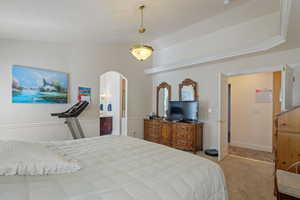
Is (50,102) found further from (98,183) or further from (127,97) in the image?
(98,183)

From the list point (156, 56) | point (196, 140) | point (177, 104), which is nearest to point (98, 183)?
point (196, 140)

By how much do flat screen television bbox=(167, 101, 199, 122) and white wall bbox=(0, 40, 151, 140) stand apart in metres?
1.18

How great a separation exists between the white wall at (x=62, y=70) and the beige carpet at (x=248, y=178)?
298cm

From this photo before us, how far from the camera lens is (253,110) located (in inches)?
194

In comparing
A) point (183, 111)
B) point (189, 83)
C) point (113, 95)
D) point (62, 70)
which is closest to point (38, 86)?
point (62, 70)

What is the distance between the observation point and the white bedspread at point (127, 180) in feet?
3.13

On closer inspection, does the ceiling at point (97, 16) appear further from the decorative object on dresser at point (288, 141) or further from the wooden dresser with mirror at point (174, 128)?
the decorative object on dresser at point (288, 141)

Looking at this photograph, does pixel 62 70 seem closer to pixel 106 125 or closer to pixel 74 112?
pixel 74 112

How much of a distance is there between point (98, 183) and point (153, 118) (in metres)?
4.22

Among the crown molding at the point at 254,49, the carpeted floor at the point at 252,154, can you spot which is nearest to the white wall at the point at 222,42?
the crown molding at the point at 254,49

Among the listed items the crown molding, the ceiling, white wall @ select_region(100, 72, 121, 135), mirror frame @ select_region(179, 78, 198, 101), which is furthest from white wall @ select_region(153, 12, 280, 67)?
white wall @ select_region(100, 72, 121, 135)

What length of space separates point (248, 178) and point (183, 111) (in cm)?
221

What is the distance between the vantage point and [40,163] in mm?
1207

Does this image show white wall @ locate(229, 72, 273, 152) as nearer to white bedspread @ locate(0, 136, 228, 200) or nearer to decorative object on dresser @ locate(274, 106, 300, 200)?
decorative object on dresser @ locate(274, 106, 300, 200)
